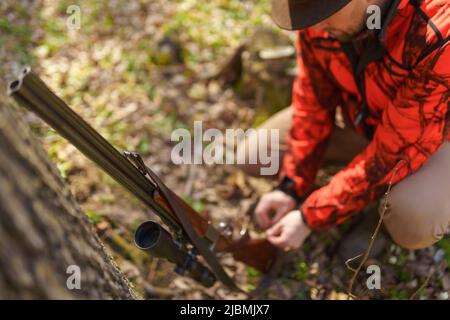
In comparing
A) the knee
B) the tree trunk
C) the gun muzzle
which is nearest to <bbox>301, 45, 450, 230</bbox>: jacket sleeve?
the knee

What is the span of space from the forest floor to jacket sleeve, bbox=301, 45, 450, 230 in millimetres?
655

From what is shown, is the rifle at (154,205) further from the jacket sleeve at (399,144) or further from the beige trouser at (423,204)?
the beige trouser at (423,204)

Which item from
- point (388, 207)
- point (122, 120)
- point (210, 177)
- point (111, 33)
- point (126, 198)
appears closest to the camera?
point (388, 207)

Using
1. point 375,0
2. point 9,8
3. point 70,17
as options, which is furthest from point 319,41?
point 9,8

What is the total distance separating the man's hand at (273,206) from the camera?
135 inches

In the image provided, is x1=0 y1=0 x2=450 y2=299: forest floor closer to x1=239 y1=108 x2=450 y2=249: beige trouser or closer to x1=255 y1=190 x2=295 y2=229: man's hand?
x1=255 y1=190 x2=295 y2=229: man's hand

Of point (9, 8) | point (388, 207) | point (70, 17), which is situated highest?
point (9, 8)

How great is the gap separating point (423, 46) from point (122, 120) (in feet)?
9.73

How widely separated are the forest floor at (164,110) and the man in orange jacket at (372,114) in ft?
1.31

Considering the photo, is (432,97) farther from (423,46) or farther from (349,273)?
(349,273)

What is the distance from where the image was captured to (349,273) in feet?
10.9

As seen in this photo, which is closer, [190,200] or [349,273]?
[349,273]

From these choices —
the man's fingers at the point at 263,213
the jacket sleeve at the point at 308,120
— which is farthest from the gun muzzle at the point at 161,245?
the jacket sleeve at the point at 308,120

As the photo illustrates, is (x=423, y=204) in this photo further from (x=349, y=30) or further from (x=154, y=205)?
(x=154, y=205)
